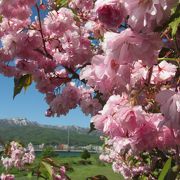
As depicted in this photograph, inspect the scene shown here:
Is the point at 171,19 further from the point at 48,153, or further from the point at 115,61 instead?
the point at 48,153

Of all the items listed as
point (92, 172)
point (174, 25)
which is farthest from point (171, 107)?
point (92, 172)

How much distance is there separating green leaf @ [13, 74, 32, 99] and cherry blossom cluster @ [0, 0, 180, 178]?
3 centimetres

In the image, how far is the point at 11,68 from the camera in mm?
2611

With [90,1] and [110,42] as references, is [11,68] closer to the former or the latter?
[90,1]

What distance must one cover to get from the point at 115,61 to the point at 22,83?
4.80 feet

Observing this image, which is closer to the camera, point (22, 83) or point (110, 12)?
point (110, 12)

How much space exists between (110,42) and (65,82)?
60.5 inches

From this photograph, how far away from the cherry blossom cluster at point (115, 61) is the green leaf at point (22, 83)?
32 mm

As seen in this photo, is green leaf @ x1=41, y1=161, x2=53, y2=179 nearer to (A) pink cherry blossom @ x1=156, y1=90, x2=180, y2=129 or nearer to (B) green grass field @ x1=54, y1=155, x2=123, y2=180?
(A) pink cherry blossom @ x1=156, y1=90, x2=180, y2=129

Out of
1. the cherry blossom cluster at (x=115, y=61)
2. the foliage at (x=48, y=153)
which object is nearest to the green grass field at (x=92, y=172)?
the foliage at (x=48, y=153)

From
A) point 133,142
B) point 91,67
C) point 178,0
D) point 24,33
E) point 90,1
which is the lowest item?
A: point 133,142

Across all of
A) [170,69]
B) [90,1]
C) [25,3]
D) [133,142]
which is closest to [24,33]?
[25,3]

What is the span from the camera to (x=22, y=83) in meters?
2.46

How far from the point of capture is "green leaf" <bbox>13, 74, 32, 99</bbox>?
2.42 metres
